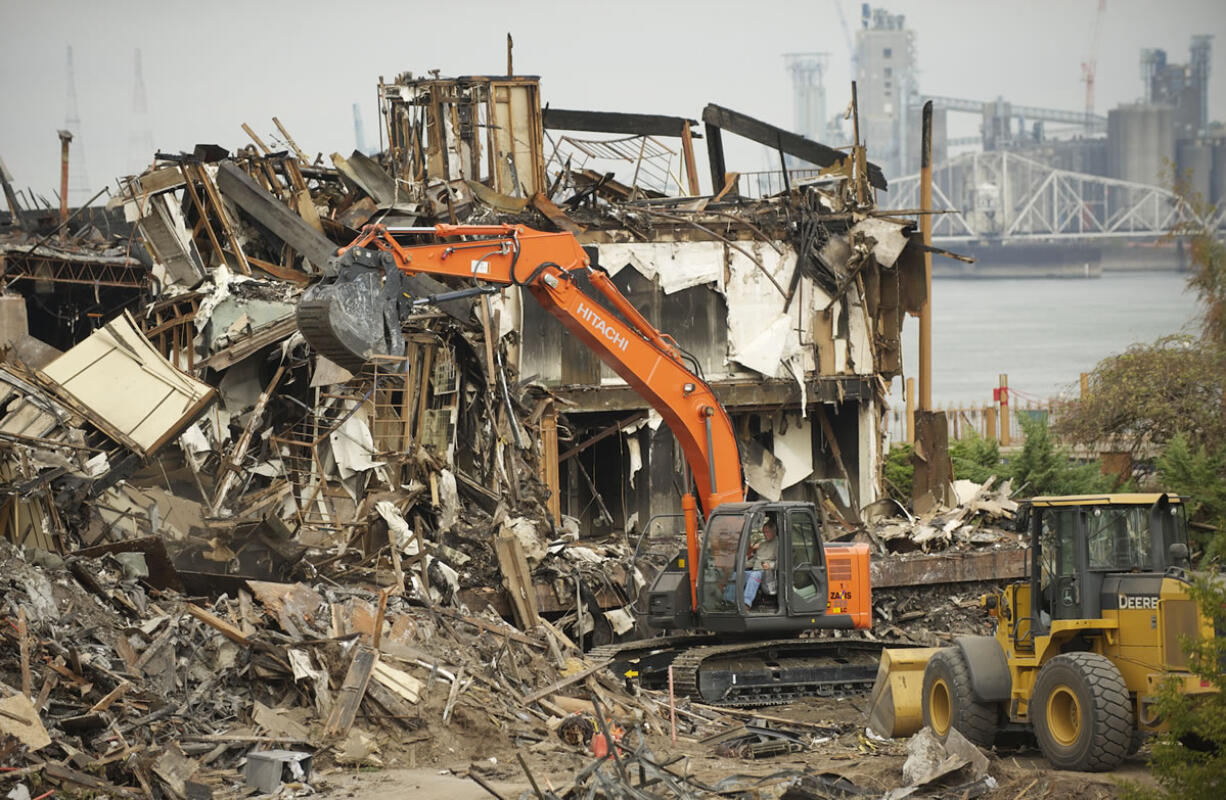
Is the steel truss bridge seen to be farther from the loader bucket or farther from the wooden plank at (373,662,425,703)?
the wooden plank at (373,662,425,703)

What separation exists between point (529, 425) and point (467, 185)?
11.7ft

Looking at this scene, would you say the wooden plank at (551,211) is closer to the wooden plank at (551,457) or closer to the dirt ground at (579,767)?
the wooden plank at (551,457)

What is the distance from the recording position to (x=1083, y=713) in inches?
429

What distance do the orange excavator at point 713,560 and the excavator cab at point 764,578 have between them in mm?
12

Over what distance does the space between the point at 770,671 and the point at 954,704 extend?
3.66 m

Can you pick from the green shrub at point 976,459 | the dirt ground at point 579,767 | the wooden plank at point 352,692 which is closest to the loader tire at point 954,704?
the dirt ground at point 579,767

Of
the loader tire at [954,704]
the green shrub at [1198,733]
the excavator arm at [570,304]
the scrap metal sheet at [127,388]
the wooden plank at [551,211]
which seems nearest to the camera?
the green shrub at [1198,733]

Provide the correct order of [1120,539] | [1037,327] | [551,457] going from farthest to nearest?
[1037,327]
[551,457]
[1120,539]

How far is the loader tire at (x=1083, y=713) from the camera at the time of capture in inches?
423

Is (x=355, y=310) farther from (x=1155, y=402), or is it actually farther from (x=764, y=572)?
(x=1155, y=402)

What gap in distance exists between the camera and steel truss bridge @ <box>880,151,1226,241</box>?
433 ft

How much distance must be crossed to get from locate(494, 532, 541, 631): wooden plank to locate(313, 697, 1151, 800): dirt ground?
13.7 feet

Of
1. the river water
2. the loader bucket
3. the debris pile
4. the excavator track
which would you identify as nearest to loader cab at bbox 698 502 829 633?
the excavator track

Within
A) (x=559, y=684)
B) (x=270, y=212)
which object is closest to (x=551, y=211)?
(x=270, y=212)
